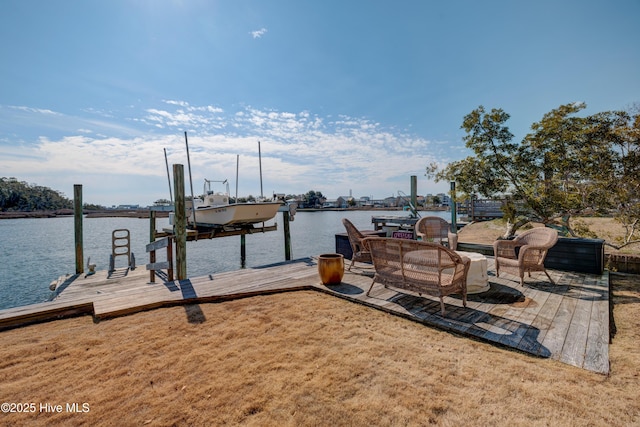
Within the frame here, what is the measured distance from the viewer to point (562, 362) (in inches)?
92.7

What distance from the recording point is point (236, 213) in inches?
352

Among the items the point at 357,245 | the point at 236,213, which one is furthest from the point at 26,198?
the point at 357,245

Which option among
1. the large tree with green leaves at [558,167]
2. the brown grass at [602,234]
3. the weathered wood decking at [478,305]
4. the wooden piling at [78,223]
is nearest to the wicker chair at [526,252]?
the weathered wood decking at [478,305]

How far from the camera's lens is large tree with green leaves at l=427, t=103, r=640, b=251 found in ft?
16.6

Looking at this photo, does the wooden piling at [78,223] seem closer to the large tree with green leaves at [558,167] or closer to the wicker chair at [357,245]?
the wicker chair at [357,245]

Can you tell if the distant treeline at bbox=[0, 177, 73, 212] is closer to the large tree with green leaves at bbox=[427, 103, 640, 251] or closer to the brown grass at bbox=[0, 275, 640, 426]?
the brown grass at bbox=[0, 275, 640, 426]

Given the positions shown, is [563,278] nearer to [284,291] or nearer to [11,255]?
[284,291]

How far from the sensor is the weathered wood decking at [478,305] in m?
2.69

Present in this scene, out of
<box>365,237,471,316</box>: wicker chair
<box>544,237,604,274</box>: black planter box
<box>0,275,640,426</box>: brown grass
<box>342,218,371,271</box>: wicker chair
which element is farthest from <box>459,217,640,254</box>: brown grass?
<box>0,275,640,426</box>: brown grass

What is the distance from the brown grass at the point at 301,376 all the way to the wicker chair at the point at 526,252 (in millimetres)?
1169

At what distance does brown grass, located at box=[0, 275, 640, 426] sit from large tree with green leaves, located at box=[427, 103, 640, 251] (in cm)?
324

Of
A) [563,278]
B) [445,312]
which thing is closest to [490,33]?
[563,278]

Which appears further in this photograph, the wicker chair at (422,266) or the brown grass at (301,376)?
the wicker chair at (422,266)

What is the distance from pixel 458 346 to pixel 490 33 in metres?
8.78
